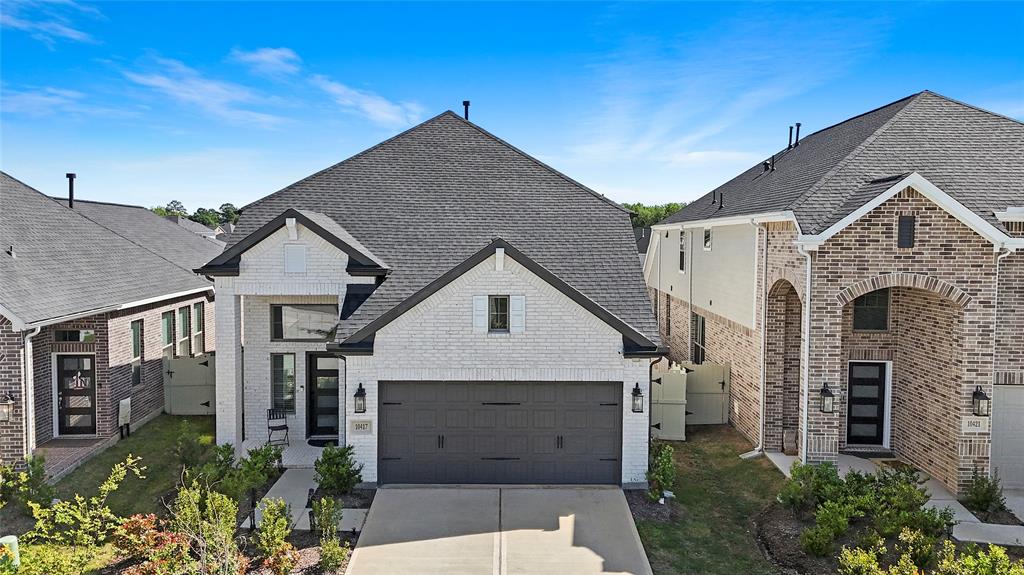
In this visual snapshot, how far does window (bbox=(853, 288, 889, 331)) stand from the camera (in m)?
14.2

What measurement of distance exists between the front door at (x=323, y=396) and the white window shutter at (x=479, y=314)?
4734mm

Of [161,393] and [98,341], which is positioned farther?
[161,393]

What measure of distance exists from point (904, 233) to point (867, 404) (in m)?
4.65

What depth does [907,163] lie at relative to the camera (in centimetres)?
1419

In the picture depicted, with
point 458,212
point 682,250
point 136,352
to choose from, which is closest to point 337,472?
point 458,212

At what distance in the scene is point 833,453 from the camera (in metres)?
12.6

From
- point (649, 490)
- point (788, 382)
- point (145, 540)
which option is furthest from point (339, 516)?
point (788, 382)

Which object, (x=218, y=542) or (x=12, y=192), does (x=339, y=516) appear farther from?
(x=12, y=192)

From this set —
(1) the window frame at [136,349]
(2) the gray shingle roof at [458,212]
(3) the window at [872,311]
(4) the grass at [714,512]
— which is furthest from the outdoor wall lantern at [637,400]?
(1) the window frame at [136,349]

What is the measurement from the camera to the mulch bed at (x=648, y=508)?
11.1 metres

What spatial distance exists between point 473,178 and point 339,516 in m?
9.05

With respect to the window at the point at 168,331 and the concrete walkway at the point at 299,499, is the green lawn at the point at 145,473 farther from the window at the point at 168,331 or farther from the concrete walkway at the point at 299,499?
the window at the point at 168,331

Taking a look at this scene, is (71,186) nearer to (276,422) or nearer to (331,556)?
(276,422)

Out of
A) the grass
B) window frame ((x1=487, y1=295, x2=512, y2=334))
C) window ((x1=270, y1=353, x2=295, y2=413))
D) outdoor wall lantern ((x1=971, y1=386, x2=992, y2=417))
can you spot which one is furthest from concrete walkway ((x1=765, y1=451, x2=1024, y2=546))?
window ((x1=270, y1=353, x2=295, y2=413))
